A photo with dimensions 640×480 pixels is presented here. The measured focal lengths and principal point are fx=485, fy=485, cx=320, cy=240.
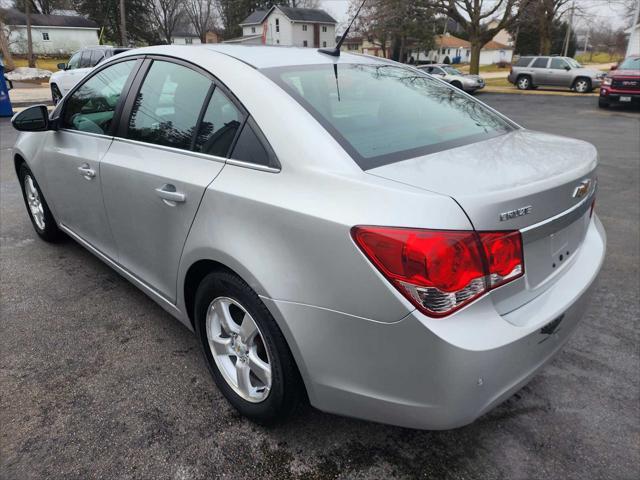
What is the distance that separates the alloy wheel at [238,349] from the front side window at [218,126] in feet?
2.18

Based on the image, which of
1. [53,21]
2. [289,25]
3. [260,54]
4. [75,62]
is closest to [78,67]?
[75,62]

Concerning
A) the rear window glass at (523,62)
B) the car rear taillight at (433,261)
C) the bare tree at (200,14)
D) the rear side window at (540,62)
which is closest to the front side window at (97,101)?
the car rear taillight at (433,261)

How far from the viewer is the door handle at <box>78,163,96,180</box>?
9.34 feet

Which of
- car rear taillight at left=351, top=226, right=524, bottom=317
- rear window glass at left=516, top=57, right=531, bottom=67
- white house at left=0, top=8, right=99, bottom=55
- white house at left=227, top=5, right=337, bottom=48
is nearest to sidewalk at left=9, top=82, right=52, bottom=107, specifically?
car rear taillight at left=351, top=226, right=524, bottom=317

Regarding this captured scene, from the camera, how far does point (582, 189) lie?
1.93 m

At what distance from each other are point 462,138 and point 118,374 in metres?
2.08

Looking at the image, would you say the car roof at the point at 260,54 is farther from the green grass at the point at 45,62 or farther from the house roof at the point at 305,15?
the house roof at the point at 305,15

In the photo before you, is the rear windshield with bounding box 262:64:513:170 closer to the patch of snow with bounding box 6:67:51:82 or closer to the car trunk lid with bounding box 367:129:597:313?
the car trunk lid with bounding box 367:129:597:313

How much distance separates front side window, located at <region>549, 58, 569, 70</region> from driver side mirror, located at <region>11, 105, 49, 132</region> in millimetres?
25241

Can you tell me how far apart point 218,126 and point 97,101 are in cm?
Answer: 137

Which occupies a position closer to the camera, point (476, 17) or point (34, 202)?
point (34, 202)

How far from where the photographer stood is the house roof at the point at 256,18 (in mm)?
60034

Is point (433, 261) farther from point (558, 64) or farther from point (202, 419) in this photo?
point (558, 64)

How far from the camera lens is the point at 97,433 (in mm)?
2137
